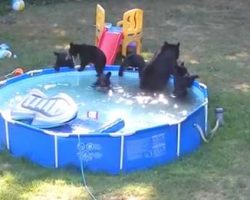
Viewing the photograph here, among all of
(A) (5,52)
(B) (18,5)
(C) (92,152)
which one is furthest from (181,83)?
(B) (18,5)

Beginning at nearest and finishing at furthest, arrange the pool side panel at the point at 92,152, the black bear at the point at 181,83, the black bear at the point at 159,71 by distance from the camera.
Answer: the pool side panel at the point at 92,152 → the black bear at the point at 181,83 → the black bear at the point at 159,71

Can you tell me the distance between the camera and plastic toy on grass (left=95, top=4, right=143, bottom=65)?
21.4 ft

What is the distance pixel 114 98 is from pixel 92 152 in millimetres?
1140

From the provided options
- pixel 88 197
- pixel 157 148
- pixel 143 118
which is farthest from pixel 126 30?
pixel 88 197

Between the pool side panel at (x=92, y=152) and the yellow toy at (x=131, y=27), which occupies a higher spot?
the yellow toy at (x=131, y=27)

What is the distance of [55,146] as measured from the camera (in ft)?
14.6

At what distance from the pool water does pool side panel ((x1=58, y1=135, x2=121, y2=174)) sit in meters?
0.31

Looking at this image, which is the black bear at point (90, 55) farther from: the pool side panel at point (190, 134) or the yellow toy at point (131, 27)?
the pool side panel at point (190, 134)

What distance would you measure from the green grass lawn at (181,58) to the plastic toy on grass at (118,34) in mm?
501

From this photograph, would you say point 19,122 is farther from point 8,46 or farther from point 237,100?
point 8,46

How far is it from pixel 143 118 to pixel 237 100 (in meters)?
1.07

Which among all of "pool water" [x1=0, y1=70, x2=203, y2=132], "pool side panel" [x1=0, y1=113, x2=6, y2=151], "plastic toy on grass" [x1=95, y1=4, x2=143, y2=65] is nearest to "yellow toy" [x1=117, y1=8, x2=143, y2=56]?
"plastic toy on grass" [x1=95, y1=4, x2=143, y2=65]

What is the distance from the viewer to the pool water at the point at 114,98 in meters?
5.08

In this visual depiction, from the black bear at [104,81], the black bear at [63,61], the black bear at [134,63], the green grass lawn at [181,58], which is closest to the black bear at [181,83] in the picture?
the green grass lawn at [181,58]
